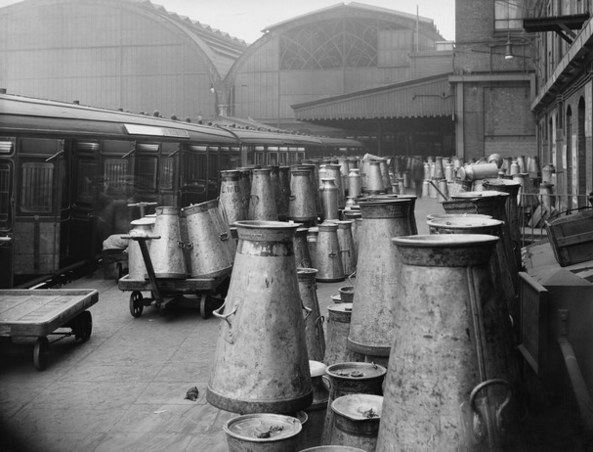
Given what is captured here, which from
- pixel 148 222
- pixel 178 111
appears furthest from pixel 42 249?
pixel 178 111

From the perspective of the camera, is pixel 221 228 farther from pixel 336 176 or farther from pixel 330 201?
pixel 336 176

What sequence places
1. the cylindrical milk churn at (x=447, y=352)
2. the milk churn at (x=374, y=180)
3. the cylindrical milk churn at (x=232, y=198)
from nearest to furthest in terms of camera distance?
the cylindrical milk churn at (x=447, y=352), the cylindrical milk churn at (x=232, y=198), the milk churn at (x=374, y=180)

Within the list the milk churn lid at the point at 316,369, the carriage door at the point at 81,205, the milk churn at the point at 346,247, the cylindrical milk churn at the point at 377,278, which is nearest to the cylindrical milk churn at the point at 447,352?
the cylindrical milk churn at the point at 377,278

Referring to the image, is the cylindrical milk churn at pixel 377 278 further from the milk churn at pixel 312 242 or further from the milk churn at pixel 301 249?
the milk churn at pixel 312 242

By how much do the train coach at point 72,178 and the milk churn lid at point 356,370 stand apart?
4.85m

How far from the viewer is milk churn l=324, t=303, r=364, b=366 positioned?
4.92m

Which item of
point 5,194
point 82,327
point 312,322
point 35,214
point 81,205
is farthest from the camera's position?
point 81,205

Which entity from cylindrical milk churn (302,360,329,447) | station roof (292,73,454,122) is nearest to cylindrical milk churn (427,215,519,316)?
cylindrical milk churn (302,360,329,447)

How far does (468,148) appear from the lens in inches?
1179

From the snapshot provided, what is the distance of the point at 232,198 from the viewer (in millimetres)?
9844

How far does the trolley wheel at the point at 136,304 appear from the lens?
320 inches

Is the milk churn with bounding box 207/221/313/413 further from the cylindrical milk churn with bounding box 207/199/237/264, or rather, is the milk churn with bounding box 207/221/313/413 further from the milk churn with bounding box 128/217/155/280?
the cylindrical milk churn with bounding box 207/199/237/264

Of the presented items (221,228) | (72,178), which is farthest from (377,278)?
(72,178)

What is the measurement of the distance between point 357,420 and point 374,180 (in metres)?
11.9
